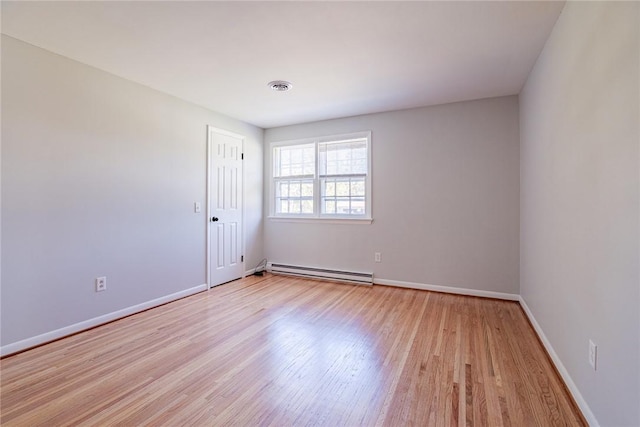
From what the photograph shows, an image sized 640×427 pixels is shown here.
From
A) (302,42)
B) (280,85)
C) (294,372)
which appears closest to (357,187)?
(280,85)

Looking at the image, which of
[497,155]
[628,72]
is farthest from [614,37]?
[497,155]

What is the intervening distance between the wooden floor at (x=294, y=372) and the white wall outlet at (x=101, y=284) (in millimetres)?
359

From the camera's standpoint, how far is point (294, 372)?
1.99m

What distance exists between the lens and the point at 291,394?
5.76ft

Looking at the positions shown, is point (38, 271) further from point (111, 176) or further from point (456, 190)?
point (456, 190)

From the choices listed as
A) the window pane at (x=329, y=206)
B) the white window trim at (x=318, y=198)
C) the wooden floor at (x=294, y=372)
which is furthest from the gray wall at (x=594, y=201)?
the window pane at (x=329, y=206)

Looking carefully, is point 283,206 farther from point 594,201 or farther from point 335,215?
point 594,201

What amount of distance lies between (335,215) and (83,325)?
319 cm

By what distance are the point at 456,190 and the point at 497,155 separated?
0.60 meters

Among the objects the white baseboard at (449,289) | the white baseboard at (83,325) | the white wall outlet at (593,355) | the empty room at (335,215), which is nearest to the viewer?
the white wall outlet at (593,355)

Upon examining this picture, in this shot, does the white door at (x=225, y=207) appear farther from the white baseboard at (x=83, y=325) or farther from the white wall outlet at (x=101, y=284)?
the white wall outlet at (x=101, y=284)

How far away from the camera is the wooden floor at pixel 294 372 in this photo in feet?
5.20

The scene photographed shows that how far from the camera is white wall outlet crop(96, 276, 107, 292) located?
2.76 m

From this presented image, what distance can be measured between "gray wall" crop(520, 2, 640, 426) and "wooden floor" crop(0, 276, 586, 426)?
1.34ft
